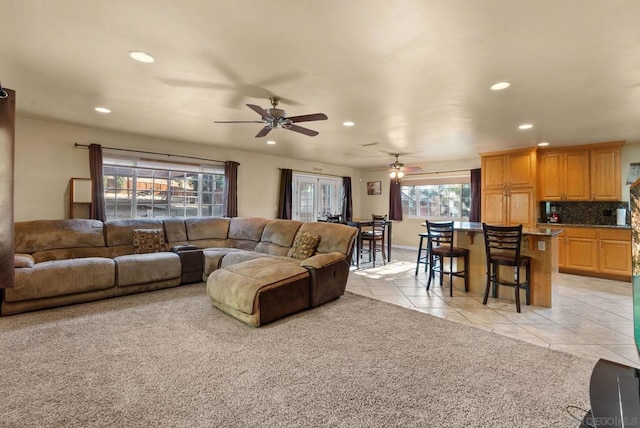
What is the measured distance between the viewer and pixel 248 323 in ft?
9.88

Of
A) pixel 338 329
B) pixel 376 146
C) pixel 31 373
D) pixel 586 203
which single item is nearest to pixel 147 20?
pixel 31 373

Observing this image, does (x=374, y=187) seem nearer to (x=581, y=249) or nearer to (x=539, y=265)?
(x=581, y=249)

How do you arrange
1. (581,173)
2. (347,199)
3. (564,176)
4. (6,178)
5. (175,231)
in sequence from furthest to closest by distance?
(347,199)
(564,176)
(581,173)
(175,231)
(6,178)

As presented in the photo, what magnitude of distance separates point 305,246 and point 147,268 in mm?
2148

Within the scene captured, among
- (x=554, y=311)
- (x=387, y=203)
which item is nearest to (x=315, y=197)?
(x=387, y=203)

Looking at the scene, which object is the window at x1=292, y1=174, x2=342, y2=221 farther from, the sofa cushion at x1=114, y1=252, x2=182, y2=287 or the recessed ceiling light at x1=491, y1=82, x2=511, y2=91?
the recessed ceiling light at x1=491, y1=82, x2=511, y2=91

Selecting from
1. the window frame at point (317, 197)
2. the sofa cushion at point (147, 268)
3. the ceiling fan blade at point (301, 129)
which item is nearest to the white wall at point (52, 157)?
the sofa cushion at point (147, 268)

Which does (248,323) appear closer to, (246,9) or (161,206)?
(246,9)

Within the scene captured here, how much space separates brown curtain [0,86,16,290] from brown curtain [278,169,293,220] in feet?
18.2

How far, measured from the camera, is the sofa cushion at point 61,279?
318cm

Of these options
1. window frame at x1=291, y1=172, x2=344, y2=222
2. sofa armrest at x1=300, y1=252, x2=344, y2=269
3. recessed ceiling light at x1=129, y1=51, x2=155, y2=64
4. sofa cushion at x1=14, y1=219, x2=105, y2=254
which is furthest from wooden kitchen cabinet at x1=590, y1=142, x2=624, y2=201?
sofa cushion at x1=14, y1=219, x2=105, y2=254

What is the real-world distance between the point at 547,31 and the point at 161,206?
581 cm

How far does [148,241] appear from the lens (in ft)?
15.1

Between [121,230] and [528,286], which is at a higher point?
[121,230]
